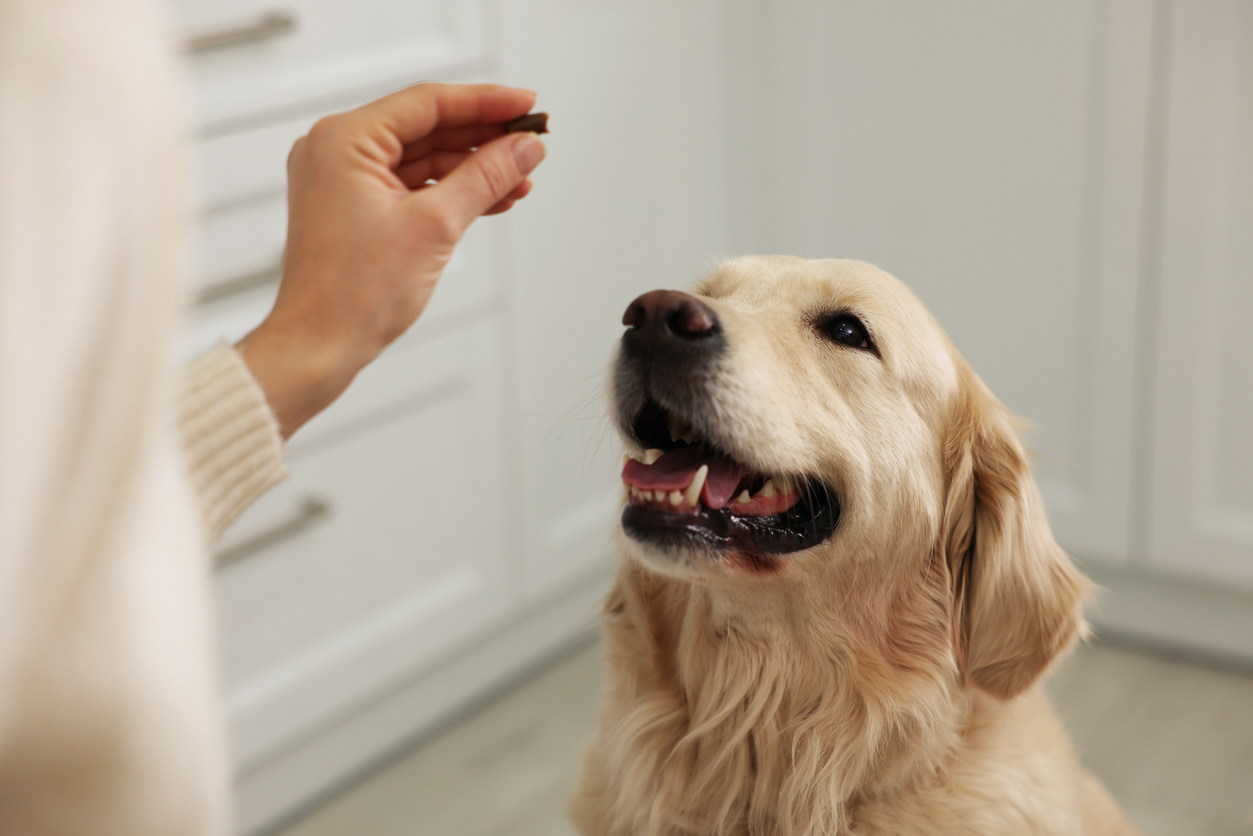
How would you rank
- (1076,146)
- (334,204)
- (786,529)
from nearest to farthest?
(334,204) → (786,529) → (1076,146)

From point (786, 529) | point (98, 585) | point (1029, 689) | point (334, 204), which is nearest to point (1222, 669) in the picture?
point (1029, 689)

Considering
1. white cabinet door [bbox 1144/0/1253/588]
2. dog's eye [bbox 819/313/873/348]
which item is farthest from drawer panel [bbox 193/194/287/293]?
white cabinet door [bbox 1144/0/1253/588]

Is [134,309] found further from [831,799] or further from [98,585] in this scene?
[831,799]

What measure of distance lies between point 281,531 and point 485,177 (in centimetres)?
88

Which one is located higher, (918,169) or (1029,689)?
(918,169)

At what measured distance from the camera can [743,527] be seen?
952 millimetres

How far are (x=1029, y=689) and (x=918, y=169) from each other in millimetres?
1342

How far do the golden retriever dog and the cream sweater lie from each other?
2.12 ft

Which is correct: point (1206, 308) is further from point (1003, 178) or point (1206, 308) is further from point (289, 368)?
point (289, 368)

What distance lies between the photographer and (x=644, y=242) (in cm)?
211

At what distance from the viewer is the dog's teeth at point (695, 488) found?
0.93 meters

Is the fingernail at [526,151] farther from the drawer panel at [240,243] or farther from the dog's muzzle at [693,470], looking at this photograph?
the drawer panel at [240,243]

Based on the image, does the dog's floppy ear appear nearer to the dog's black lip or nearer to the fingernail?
the dog's black lip

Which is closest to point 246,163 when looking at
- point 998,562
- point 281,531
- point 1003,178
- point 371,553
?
point 281,531
